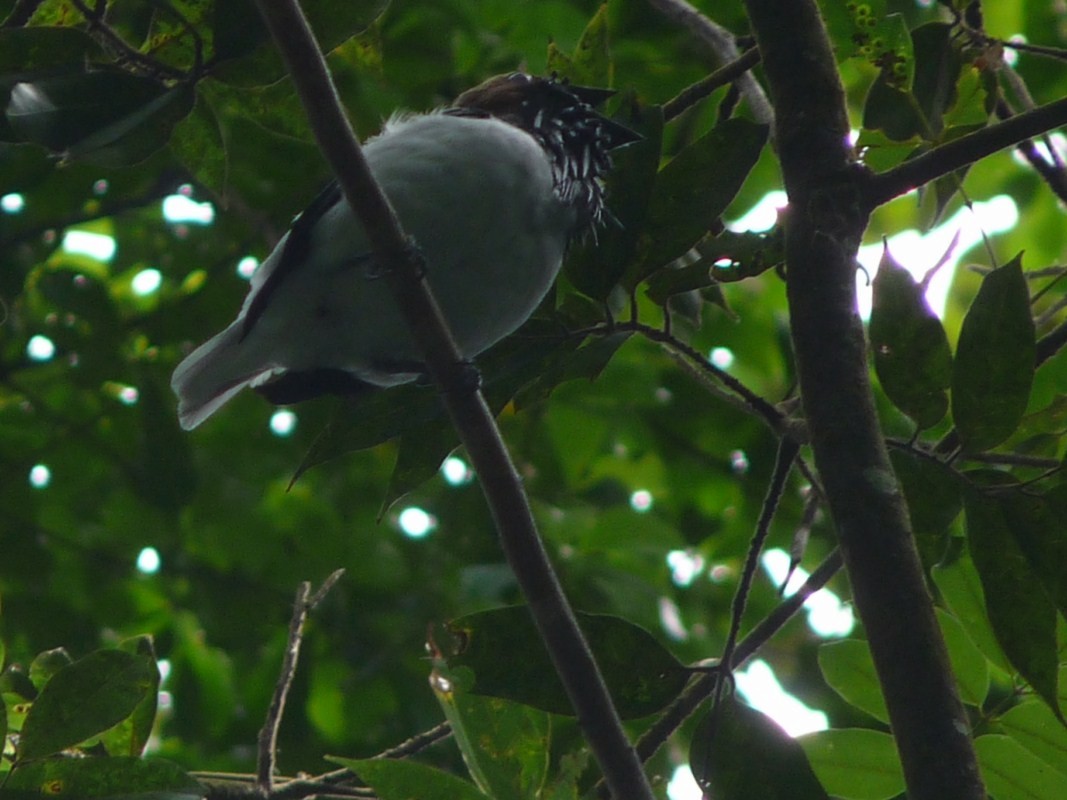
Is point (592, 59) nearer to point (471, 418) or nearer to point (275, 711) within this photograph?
point (471, 418)

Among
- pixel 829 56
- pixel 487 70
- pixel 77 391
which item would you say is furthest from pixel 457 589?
pixel 829 56

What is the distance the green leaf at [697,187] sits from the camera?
2.03 meters

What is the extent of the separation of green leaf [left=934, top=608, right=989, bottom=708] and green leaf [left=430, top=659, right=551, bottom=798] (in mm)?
722

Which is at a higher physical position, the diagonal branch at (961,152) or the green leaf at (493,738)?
→ the diagonal branch at (961,152)

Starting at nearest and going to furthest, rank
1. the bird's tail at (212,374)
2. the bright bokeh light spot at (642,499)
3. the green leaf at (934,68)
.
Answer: the green leaf at (934,68) < the bird's tail at (212,374) < the bright bokeh light spot at (642,499)

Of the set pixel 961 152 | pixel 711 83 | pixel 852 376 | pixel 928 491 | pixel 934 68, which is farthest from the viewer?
Result: pixel 934 68

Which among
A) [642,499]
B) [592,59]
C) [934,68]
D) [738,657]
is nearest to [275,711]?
[738,657]

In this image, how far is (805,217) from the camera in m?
1.67

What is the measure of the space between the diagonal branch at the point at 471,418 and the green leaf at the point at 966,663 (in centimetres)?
76

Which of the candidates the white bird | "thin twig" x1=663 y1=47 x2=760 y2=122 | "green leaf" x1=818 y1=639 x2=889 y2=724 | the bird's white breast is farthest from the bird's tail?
"green leaf" x1=818 y1=639 x2=889 y2=724

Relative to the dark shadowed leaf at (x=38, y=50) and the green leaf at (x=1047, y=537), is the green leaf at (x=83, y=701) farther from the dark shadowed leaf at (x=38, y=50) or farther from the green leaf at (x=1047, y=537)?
the green leaf at (x=1047, y=537)

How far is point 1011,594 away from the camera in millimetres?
1821

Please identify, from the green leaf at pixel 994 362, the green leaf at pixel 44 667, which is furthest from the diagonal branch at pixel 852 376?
the green leaf at pixel 44 667

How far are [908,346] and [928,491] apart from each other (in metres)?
0.22
